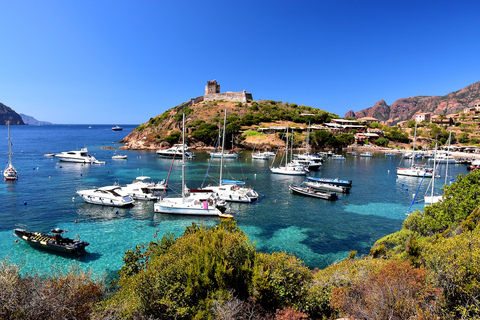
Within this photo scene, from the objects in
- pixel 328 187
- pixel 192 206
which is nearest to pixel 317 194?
pixel 328 187

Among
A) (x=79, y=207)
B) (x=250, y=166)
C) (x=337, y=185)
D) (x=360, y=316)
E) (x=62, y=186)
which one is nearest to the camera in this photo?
(x=360, y=316)

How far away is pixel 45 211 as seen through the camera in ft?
110

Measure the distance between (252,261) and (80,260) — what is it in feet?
55.4

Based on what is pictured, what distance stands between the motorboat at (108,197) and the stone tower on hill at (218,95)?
121m

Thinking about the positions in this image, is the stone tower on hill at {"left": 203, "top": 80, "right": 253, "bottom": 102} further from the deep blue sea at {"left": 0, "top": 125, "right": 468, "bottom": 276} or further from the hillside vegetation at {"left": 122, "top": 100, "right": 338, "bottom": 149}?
the deep blue sea at {"left": 0, "top": 125, "right": 468, "bottom": 276}

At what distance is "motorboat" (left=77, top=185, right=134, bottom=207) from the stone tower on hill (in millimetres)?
120720

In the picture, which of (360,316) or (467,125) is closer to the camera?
(360,316)

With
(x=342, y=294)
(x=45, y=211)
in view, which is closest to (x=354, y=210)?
(x=342, y=294)

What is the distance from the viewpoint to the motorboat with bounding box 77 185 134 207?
119 feet

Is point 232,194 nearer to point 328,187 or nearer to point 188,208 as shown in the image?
point 188,208

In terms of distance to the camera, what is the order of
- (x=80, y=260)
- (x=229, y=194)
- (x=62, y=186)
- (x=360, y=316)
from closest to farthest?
1. (x=360, y=316)
2. (x=80, y=260)
3. (x=229, y=194)
4. (x=62, y=186)

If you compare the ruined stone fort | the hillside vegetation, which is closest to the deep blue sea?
the hillside vegetation

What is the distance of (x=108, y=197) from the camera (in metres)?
36.3

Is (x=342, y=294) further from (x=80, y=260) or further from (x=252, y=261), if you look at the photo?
(x=80, y=260)
